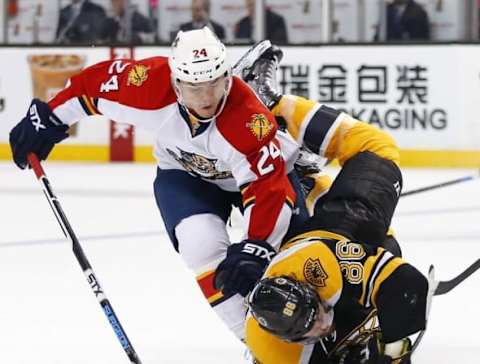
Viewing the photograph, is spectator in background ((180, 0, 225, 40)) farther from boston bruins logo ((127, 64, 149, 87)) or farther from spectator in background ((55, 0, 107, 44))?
boston bruins logo ((127, 64, 149, 87))

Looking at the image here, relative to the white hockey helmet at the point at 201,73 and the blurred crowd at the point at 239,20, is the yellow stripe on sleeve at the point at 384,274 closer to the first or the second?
the white hockey helmet at the point at 201,73

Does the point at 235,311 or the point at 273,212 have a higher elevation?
the point at 273,212

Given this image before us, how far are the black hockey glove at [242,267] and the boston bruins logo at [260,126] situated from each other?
0.28 metres

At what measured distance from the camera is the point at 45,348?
12.6 ft

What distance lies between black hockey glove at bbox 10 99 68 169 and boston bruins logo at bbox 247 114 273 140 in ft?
2.30

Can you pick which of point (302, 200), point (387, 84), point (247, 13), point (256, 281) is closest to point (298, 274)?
point (256, 281)

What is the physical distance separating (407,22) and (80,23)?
8.23 ft

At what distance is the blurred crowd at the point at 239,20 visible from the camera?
891cm

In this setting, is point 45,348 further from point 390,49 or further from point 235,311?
point 390,49

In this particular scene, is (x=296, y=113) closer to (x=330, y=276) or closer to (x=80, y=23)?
(x=330, y=276)

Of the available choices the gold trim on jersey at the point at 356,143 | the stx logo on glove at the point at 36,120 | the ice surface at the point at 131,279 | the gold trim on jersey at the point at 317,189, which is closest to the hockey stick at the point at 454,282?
the ice surface at the point at 131,279

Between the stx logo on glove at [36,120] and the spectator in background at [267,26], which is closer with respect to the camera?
the stx logo on glove at [36,120]

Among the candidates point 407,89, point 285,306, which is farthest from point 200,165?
point 407,89

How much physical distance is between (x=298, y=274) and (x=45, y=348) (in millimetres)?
1164
